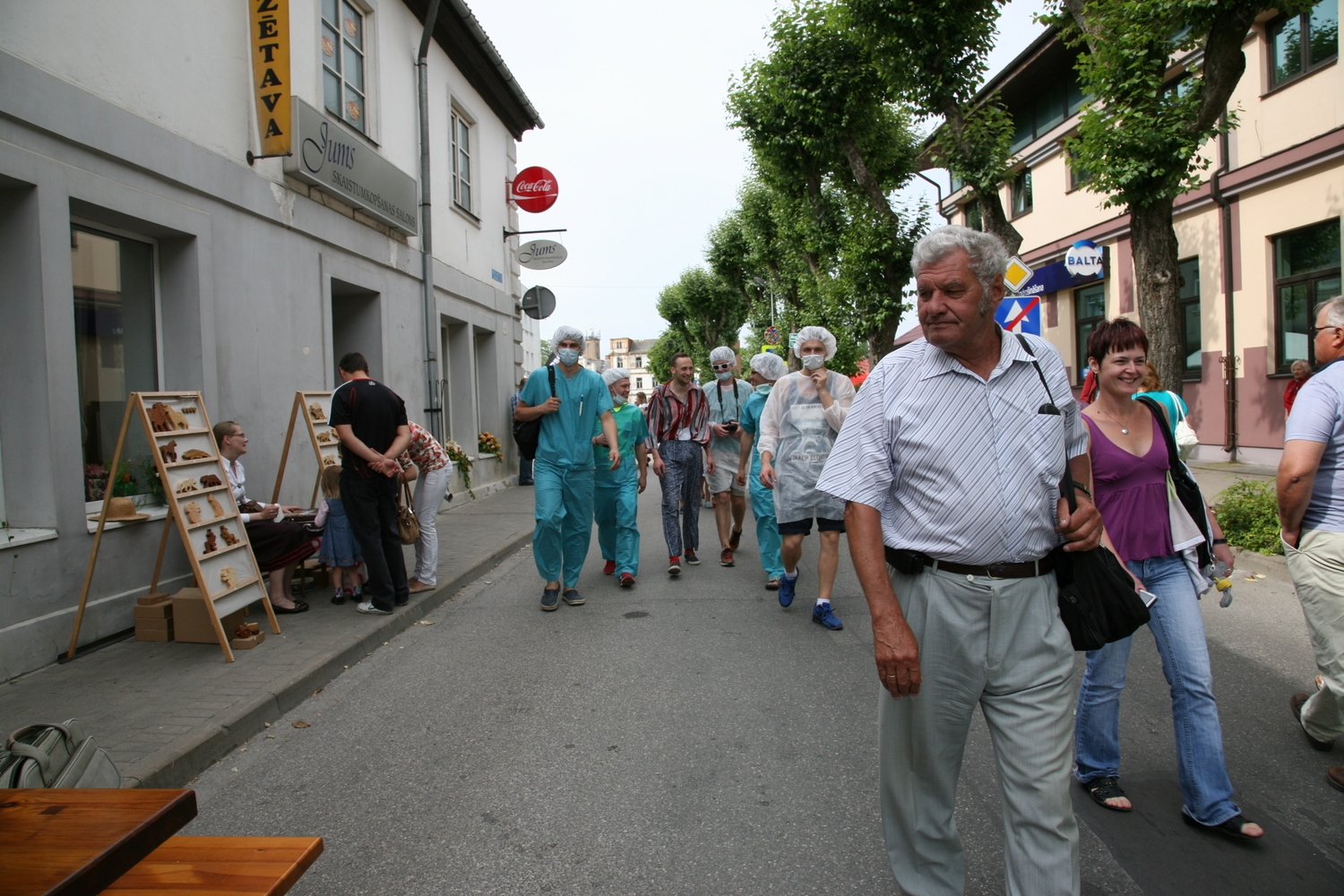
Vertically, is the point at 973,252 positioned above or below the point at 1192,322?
below

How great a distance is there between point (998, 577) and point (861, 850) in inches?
50.5

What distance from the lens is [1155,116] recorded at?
8.83m

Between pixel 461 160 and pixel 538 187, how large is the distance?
141 cm

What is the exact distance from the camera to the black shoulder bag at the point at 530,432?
6.64 metres

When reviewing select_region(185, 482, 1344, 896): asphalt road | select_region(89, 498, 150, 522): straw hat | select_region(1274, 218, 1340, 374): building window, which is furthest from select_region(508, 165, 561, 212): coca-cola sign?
select_region(1274, 218, 1340, 374): building window

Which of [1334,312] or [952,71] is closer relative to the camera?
[1334,312]

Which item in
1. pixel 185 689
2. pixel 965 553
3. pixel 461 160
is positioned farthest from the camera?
pixel 461 160

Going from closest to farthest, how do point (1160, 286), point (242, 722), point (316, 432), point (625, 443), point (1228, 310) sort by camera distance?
point (242, 722) < point (316, 432) < point (625, 443) < point (1160, 286) < point (1228, 310)

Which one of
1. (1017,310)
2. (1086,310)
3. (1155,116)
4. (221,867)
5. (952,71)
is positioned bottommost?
(221,867)

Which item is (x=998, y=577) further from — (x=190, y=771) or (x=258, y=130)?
(x=258, y=130)

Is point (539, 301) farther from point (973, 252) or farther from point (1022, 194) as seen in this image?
point (1022, 194)

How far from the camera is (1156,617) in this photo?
10.2 feet

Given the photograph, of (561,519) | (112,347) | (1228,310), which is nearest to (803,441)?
(561,519)

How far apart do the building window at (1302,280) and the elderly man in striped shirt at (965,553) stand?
512 inches
